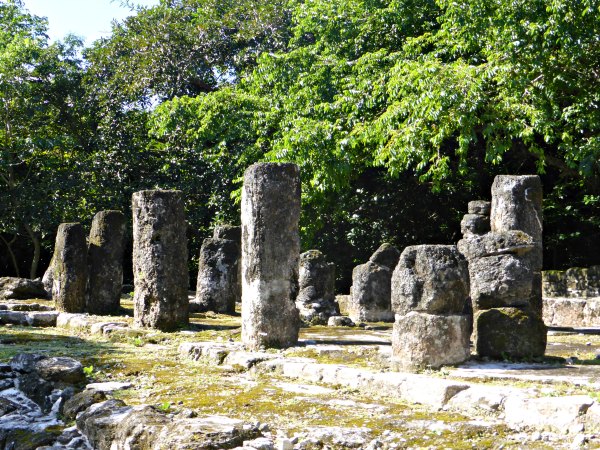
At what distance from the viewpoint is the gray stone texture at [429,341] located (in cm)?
988

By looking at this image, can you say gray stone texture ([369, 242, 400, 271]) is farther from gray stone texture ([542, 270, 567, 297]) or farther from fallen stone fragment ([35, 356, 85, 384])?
fallen stone fragment ([35, 356, 85, 384])

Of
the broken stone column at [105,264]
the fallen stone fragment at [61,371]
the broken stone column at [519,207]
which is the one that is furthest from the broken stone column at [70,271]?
the broken stone column at [519,207]

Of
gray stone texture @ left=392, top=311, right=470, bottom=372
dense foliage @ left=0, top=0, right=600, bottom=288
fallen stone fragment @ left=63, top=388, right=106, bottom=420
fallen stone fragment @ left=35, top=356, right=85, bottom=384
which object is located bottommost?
fallen stone fragment @ left=63, top=388, right=106, bottom=420

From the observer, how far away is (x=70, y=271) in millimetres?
17781

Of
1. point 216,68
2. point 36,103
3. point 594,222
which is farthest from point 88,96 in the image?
point 594,222

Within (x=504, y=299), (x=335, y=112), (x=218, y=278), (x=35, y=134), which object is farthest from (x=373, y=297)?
(x=35, y=134)

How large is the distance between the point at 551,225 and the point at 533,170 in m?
1.92

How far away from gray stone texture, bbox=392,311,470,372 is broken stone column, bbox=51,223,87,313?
956cm

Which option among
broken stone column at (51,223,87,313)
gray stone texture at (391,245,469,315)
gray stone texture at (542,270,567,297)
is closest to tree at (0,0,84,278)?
broken stone column at (51,223,87,313)

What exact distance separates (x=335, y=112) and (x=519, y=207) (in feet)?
24.9

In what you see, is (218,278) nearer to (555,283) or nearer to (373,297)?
(373,297)

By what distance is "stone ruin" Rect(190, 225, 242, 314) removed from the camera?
18609mm

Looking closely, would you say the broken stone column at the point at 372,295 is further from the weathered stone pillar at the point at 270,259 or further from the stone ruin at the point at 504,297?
the stone ruin at the point at 504,297

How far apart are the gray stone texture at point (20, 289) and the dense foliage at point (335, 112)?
22.3ft
